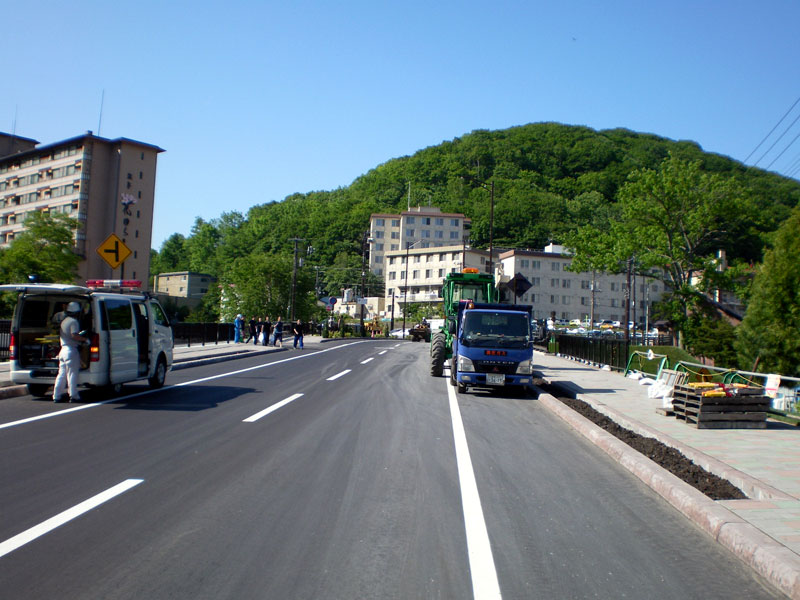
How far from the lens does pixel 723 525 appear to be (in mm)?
5184

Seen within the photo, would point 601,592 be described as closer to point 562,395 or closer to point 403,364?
point 562,395

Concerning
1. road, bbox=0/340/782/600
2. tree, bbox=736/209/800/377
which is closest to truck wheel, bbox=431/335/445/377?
road, bbox=0/340/782/600

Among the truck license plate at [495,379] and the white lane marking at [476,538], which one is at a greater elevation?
the truck license plate at [495,379]

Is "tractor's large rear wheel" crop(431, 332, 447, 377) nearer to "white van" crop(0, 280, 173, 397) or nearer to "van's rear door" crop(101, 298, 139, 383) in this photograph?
"white van" crop(0, 280, 173, 397)

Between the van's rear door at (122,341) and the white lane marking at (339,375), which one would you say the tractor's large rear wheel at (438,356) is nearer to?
the white lane marking at (339,375)

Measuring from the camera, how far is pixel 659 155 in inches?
A: 3895

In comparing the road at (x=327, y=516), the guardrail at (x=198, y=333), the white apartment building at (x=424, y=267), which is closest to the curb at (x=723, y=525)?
the road at (x=327, y=516)

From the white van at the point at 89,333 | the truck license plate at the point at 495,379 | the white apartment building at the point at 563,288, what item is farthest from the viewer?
the white apartment building at the point at 563,288

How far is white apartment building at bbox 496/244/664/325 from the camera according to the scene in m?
95.3

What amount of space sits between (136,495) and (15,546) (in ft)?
4.79

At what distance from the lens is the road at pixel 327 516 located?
13.5 ft

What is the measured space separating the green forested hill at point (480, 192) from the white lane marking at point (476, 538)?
8975cm

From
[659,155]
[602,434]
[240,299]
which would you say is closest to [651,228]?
[602,434]

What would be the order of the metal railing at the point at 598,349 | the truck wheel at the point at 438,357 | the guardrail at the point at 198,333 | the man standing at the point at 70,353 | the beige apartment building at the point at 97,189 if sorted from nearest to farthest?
1. the man standing at the point at 70,353
2. the truck wheel at the point at 438,357
3. the metal railing at the point at 598,349
4. the guardrail at the point at 198,333
5. the beige apartment building at the point at 97,189
